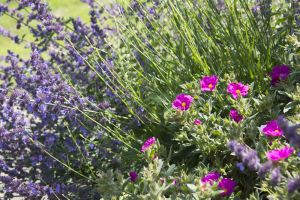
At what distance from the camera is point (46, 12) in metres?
3.19

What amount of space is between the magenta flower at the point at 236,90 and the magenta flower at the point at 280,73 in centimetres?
19

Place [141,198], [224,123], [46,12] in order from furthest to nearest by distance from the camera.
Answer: [46,12] → [224,123] → [141,198]

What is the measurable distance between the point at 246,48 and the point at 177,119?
0.61 m

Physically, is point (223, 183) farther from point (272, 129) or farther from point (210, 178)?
point (272, 129)

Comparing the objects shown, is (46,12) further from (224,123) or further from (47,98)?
(224,123)

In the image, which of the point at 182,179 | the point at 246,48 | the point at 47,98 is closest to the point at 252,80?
the point at 246,48

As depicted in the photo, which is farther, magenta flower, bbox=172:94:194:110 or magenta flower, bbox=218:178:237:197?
magenta flower, bbox=172:94:194:110

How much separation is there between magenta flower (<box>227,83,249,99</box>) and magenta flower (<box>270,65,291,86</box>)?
188mm

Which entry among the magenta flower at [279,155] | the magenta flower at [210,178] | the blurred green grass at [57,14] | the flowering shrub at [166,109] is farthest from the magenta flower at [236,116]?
the blurred green grass at [57,14]

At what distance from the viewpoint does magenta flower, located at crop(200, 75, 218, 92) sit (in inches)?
92.4

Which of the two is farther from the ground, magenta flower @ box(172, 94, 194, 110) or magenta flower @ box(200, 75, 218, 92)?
magenta flower @ box(200, 75, 218, 92)

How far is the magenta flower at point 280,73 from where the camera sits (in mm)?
2365

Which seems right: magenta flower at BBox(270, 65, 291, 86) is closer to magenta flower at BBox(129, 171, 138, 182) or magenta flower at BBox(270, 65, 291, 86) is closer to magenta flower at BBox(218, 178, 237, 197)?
magenta flower at BBox(218, 178, 237, 197)

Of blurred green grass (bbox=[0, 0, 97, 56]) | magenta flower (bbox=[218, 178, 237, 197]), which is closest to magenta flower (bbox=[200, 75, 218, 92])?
magenta flower (bbox=[218, 178, 237, 197])
